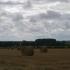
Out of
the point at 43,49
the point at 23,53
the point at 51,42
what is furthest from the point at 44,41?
the point at 23,53

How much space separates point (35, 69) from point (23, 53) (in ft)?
66.1

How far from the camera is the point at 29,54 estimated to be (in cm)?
3488

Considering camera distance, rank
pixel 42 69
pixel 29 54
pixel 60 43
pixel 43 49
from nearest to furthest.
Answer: pixel 42 69
pixel 29 54
pixel 43 49
pixel 60 43

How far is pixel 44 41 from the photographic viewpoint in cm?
11744

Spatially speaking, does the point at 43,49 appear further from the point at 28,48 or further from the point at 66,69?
the point at 66,69

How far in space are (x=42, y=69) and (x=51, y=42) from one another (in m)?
91.6

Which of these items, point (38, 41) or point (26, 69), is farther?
point (38, 41)

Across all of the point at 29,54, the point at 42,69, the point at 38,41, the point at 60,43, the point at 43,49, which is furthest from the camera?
the point at 38,41

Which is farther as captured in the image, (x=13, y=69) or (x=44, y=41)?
(x=44, y=41)

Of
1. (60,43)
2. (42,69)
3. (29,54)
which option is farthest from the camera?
(60,43)

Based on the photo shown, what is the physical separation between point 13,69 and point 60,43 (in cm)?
8666

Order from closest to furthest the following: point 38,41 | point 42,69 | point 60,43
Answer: point 42,69 → point 60,43 → point 38,41

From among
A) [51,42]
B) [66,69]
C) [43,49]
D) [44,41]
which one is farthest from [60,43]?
[66,69]

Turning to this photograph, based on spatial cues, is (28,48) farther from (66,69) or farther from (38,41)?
(38,41)
